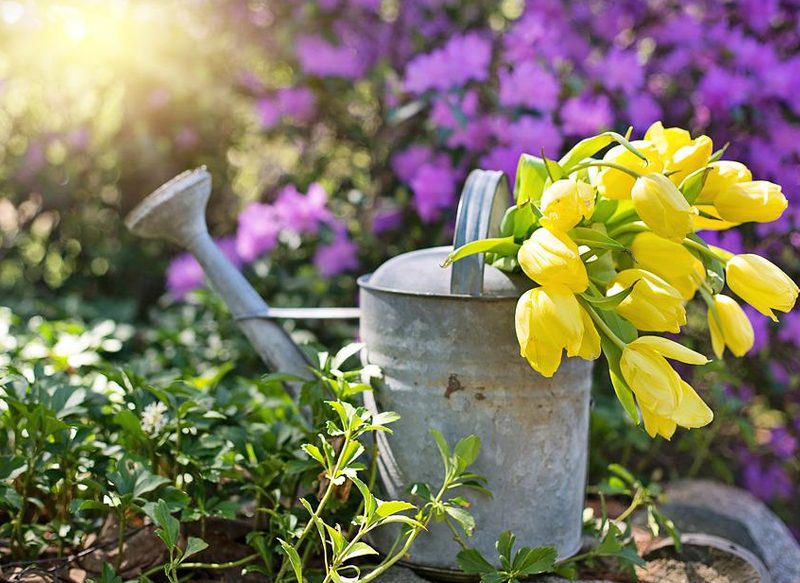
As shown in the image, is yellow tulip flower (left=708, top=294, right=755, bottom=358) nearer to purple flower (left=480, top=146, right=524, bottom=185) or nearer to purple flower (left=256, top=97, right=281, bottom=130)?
purple flower (left=480, top=146, right=524, bottom=185)

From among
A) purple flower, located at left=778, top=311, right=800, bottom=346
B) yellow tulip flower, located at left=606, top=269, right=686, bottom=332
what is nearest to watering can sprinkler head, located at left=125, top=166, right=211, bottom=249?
yellow tulip flower, located at left=606, top=269, right=686, bottom=332

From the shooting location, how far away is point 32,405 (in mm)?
1522

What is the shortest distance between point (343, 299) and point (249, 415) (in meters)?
1.02

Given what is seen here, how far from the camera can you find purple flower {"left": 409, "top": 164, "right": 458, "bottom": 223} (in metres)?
2.48

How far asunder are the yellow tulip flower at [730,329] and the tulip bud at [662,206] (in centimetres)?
26

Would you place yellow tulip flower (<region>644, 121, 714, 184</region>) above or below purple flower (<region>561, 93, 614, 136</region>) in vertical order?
above

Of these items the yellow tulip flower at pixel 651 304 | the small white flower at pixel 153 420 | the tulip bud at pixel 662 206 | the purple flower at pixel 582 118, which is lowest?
the small white flower at pixel 153 420

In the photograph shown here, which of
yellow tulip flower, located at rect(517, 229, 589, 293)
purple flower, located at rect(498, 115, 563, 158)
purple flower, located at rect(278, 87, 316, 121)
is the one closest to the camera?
yellow tulip flower, located at rect(517, 229, 589, 293)

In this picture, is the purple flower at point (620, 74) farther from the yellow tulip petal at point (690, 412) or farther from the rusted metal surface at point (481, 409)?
the yellow tulip petal at point (690, 412)

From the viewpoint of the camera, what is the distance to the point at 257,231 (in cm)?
260

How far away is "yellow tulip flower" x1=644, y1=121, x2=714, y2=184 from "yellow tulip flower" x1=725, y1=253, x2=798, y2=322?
153 mm

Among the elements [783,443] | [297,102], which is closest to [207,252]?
[297,102]

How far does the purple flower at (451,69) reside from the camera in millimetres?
2426

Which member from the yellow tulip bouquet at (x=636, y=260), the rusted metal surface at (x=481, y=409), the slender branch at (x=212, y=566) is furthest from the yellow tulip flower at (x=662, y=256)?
the slender branch at (x=212, y=566)
